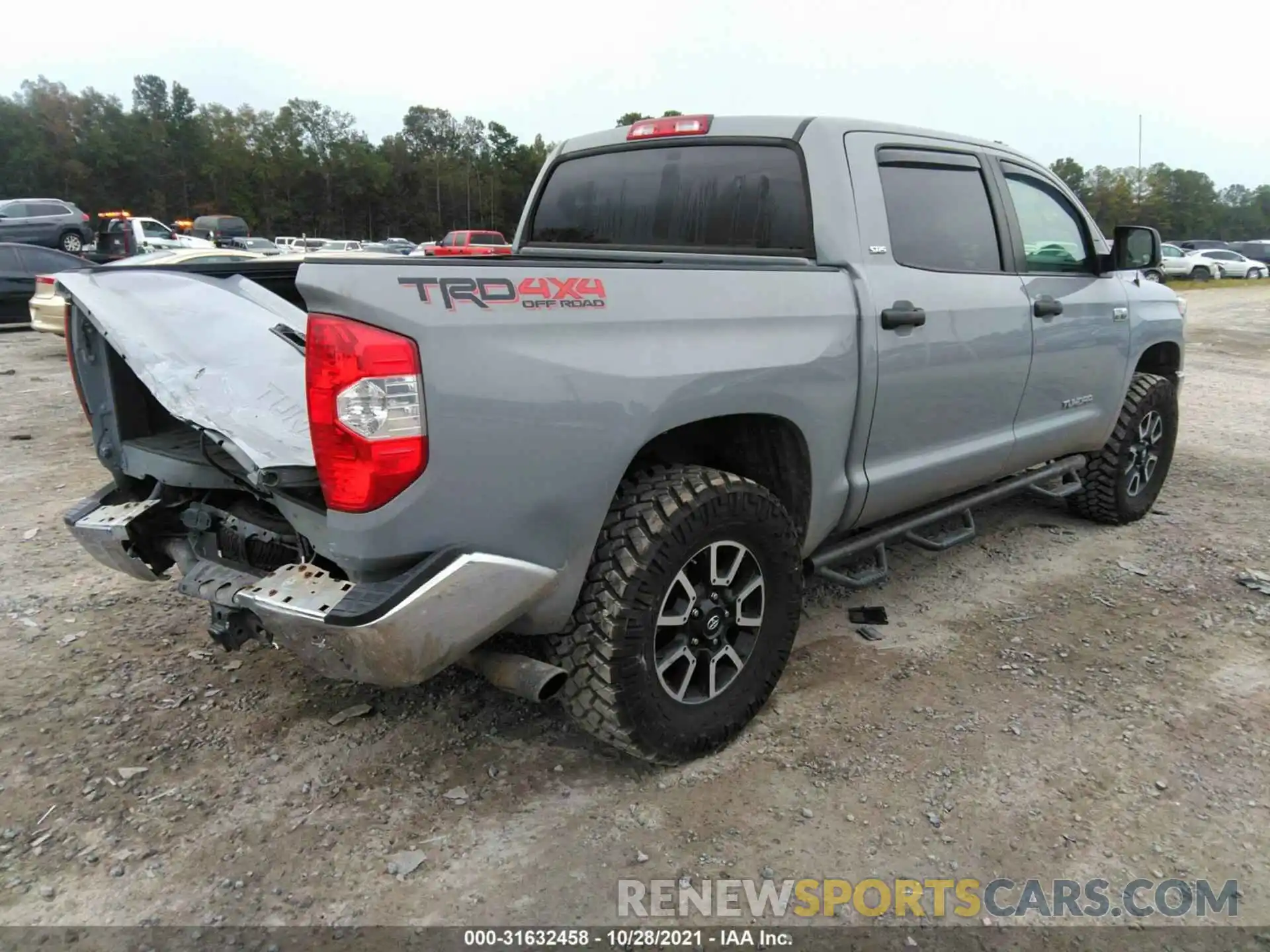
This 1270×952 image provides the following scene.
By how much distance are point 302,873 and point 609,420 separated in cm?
144

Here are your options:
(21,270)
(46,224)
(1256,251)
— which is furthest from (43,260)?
(1256,251)

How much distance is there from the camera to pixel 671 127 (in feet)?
12.3

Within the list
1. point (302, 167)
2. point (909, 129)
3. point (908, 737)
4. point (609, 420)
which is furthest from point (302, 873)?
point (302, 167)

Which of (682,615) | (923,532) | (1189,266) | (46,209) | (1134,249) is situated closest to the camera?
(682,615)

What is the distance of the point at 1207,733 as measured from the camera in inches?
120

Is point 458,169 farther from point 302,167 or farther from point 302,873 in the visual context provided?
point 302,873

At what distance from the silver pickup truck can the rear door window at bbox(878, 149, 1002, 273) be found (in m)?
0.02

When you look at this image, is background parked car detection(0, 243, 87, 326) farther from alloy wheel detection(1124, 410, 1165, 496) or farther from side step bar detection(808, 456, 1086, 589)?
alloy wheel detection(1124, 410, 1165, 496)

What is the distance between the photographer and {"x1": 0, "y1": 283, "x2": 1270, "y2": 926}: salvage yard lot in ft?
7.80

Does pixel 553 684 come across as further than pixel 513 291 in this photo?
Yes

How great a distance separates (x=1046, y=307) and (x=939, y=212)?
78 centimetres

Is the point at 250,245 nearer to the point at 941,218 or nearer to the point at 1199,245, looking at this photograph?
the point at 941,218

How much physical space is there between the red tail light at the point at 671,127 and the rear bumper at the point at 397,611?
2.13 m

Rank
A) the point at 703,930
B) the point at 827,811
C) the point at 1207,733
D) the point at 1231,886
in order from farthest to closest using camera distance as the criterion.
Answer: the point at 1207,733, the point at 827,811, the point at 1231,886, the point at 703,930
